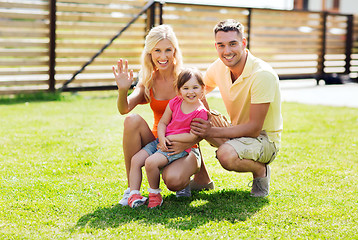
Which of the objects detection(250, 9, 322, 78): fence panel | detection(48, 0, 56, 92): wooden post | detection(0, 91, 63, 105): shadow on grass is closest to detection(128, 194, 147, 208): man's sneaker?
detection(0, 91, 63, 105): shadow on grass

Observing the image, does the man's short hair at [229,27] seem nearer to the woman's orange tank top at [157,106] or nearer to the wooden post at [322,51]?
the woman's orange tank top at [157,106]

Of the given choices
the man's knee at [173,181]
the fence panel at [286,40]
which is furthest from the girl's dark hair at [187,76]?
the fence panel at [286,40]

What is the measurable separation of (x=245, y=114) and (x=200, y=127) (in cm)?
50

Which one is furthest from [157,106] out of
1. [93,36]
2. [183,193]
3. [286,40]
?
[286,40]

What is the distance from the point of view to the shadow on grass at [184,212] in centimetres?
321

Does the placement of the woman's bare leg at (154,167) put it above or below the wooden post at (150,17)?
below

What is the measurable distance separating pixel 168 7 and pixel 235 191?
715 cm

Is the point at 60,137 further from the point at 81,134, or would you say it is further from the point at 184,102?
the point at 184,102

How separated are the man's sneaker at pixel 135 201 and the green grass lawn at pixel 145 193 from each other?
5cm

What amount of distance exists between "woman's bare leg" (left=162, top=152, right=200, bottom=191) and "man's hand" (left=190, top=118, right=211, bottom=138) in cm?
19

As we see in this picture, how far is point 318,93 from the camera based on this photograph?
10656mm

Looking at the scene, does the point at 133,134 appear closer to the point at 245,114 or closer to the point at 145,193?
the point at 145,193

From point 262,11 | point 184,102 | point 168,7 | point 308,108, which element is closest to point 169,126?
point 184,102

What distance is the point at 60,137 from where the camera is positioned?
5.70 metres
